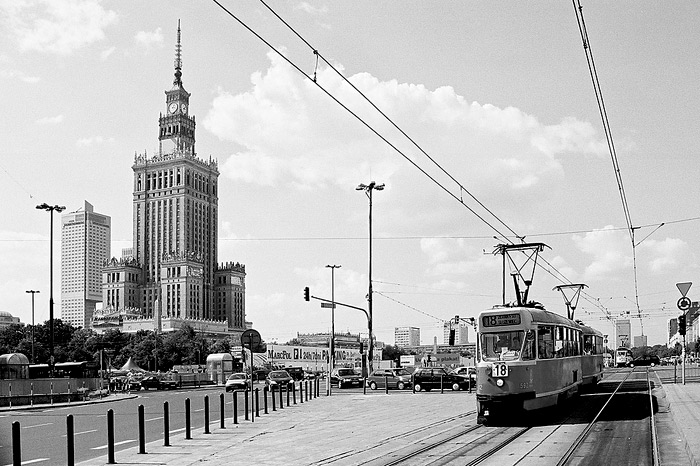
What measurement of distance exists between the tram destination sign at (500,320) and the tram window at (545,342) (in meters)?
1.02

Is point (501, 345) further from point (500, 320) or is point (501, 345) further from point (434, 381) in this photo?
point (434, 381)

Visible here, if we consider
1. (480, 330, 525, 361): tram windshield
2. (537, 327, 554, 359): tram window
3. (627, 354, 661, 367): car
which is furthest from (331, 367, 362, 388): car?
(627, 354, 661, 367): car

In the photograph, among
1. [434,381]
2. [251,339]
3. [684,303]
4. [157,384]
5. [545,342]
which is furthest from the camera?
[157,384]

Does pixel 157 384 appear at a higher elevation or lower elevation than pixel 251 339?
lower

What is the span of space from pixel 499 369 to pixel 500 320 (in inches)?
54.6

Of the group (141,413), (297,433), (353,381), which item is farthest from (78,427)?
(353,381)

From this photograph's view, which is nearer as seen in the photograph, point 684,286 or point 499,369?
point 499,369

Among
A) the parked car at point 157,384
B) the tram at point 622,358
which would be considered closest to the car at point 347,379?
the parked car at point 157,384

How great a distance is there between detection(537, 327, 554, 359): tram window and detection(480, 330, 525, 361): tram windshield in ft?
2.95

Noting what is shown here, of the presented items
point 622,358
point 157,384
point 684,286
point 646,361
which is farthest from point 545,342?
point 646,361

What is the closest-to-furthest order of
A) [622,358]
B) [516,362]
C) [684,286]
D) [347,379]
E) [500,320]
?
1. [516,362]
2. [500,320]
3. [684,286]
4. [347,379]
5. [622,358]

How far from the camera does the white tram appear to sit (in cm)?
2212

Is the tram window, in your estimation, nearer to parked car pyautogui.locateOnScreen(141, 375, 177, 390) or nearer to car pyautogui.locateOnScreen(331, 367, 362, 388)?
car pyautogui.locateOnScreen(331, 367, 362, 388)

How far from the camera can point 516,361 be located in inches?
880
